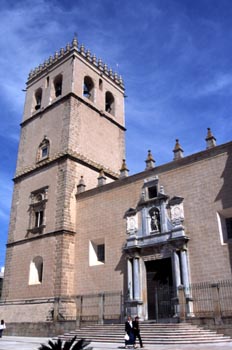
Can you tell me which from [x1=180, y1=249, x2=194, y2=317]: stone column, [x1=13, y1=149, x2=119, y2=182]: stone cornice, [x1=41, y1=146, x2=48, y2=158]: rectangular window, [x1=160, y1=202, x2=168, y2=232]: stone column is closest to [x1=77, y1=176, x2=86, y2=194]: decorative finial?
[x1=13, y1=149, x2=119, y2=182]: stone cornice

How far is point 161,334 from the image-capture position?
13.1 meters

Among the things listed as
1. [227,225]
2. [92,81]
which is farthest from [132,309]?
[92,81]

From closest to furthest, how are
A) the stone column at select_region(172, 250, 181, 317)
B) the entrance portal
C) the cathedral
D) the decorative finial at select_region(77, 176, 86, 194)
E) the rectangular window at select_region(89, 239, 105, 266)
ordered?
the stone column at select_region(172, 250, 181, 317), the cathedral, the entrance portal, the rectangular window at select_region(89, 239, 105, 266), the decorative finial at select_region(77, 176, 86, 194)

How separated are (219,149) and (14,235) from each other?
14786mm

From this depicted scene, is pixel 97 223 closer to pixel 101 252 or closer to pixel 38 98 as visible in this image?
pixel 101 252

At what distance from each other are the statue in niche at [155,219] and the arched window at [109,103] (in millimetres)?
13546

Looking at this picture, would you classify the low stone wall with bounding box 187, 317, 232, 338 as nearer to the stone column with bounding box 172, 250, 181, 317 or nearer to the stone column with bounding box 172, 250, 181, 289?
the stone column with bounding box 172, 250, 181, 317

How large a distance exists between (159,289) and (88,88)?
17747 mm

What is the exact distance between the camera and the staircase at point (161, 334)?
39.6ft

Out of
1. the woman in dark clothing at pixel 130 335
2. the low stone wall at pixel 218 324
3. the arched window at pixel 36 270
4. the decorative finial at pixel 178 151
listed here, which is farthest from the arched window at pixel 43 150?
the low stone wall at pixel 218 324

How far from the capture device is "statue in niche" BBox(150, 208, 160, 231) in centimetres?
1786

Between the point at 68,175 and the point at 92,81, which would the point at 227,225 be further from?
the point at 92,81

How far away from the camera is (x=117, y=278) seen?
18.3m

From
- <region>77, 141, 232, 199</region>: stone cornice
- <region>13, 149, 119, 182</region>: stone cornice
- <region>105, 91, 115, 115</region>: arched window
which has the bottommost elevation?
<region>77, 141, 232, 199</region>: stone cornice
